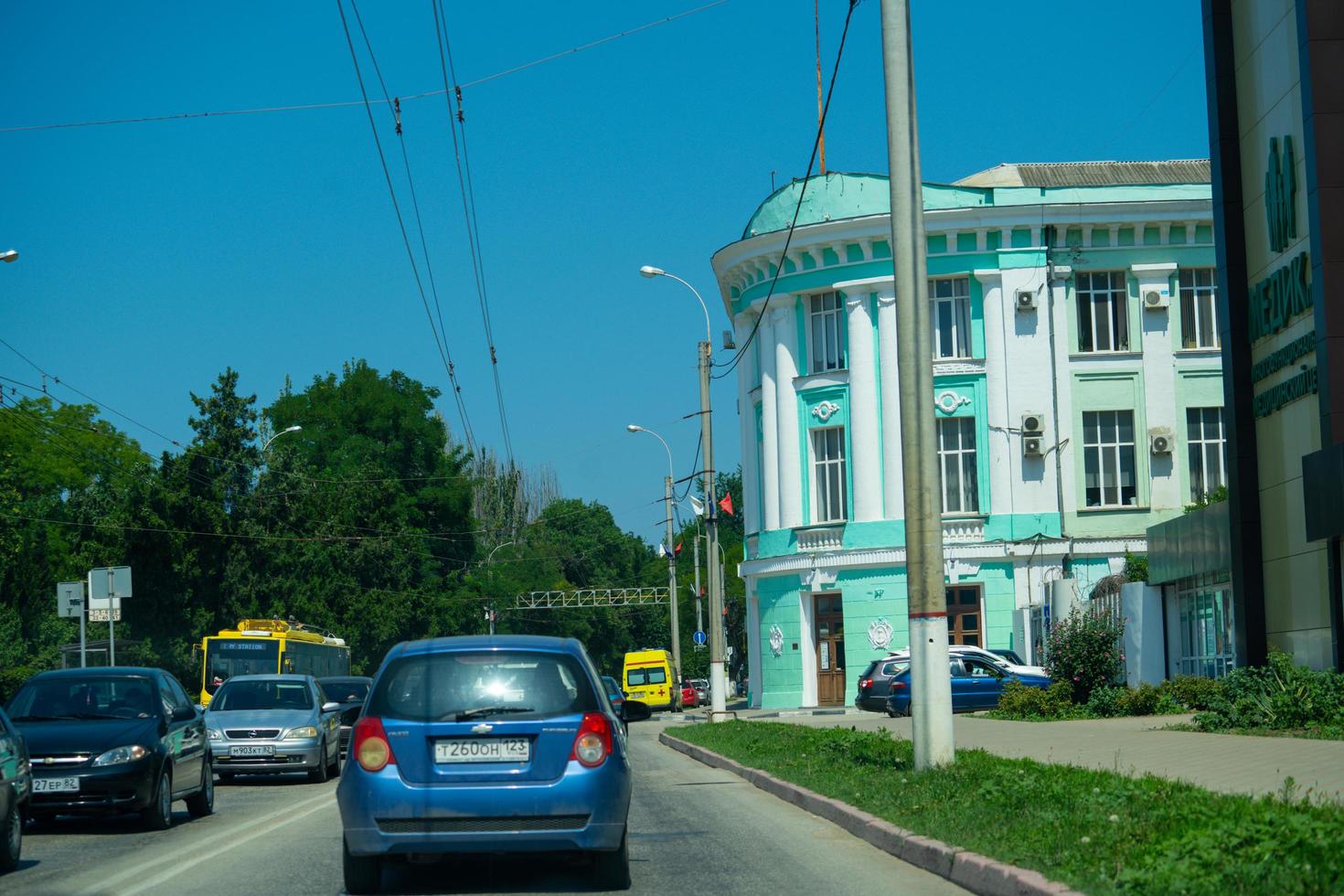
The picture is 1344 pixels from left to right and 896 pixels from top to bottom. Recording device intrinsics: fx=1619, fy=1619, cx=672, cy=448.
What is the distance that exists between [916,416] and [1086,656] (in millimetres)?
14712

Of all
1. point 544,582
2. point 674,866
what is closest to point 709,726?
point 674,866

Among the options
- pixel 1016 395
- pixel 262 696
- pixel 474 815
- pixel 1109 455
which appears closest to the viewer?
pixel 474 815

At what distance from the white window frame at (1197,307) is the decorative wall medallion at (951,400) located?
6.59m

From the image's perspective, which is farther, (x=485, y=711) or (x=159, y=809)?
(x=159, y=809)

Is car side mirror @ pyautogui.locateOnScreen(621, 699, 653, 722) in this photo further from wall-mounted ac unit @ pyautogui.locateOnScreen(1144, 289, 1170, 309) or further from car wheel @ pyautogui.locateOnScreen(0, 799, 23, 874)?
wall-mounted ac unit @ pyautogui.locateOnScreen(1144, 289, 1170, 309)

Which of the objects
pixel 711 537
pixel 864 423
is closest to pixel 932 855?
pixel 711 537

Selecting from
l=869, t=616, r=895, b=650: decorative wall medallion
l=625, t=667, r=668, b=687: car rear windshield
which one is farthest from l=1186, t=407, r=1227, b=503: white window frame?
l=625, t=667, r=668, b=687: car rear windshield

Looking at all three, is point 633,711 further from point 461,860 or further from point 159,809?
point 159,809

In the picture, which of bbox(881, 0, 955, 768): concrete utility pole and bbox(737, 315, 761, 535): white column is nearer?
bbox(881, 0, 955, 768): concrete utility pole

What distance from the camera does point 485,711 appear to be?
9.71 meters

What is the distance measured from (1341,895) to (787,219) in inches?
1766

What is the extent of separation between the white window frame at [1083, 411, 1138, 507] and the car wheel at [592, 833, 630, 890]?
39.5 m

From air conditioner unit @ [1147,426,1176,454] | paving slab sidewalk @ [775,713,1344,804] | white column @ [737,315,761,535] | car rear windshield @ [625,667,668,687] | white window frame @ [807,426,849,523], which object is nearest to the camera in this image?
Result: paving slab sidewalk @ [775,713,1344,804]

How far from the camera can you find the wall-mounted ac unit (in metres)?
46.9
